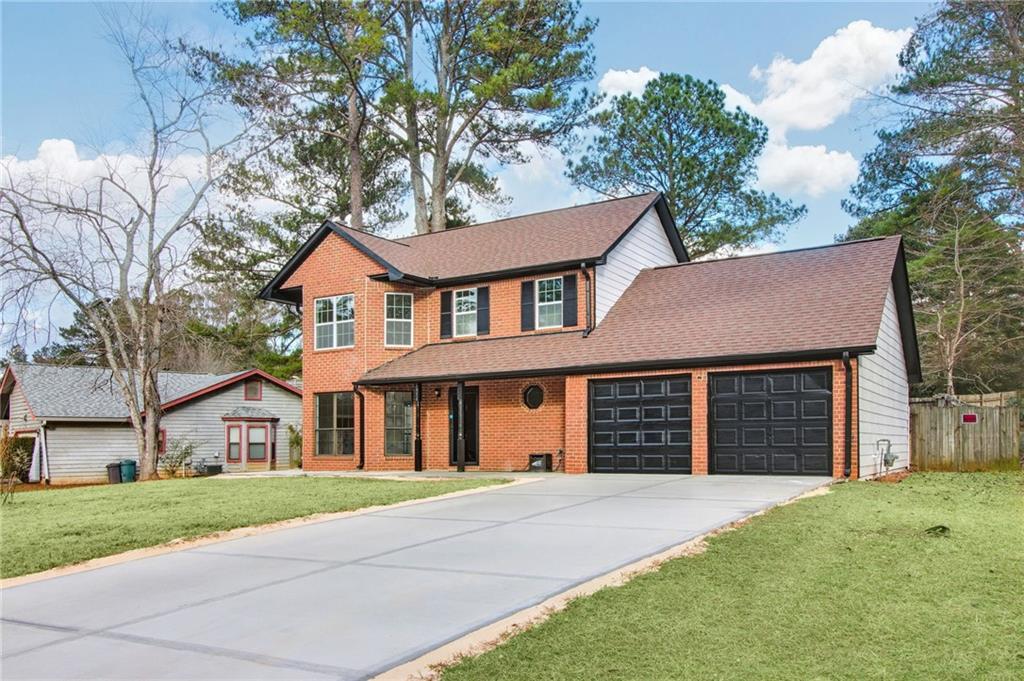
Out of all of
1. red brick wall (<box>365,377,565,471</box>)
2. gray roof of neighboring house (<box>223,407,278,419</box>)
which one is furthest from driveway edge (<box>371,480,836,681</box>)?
gray roof of neighboring house (<box>223,407,278,419</box>)

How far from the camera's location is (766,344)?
16.5m

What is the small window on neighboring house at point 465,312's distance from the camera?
22.2m

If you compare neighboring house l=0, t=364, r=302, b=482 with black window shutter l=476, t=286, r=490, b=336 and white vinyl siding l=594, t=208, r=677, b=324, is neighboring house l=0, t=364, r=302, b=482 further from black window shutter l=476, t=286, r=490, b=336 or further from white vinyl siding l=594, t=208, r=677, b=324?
white vinyl siding l=594, t=208, r=677, b=324

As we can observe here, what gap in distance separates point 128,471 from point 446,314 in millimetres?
13117

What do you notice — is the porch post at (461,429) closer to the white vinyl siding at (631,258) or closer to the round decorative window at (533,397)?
the round decorative window at (533,397)

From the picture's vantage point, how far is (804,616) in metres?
5.47

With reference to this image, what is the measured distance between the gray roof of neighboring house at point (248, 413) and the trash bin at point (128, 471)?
4.55m

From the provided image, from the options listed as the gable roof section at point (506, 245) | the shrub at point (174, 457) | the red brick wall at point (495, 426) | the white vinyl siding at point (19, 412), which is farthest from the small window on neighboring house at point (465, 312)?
the white vinyl siding at point (19, 412)

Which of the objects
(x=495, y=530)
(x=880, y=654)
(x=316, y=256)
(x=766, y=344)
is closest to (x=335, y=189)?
(x=316, y=256)

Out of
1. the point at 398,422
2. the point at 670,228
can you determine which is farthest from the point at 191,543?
the point at 670,228

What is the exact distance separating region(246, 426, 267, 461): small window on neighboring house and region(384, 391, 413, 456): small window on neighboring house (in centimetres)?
1266

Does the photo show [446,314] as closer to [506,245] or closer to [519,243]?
[506,245]

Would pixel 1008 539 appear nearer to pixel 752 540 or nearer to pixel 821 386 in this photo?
pixel 752 540

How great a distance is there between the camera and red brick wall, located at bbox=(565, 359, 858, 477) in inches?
619
